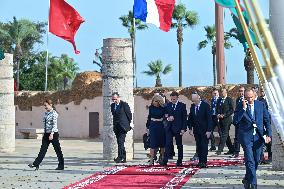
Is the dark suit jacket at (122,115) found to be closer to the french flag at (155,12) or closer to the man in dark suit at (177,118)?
the man in dark suit at (177,118)

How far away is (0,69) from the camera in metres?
20.3

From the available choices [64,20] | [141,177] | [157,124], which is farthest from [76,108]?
[141,177]

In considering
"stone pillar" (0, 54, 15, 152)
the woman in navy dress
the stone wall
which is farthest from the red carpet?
the stone wall

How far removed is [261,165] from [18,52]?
48.5 metres

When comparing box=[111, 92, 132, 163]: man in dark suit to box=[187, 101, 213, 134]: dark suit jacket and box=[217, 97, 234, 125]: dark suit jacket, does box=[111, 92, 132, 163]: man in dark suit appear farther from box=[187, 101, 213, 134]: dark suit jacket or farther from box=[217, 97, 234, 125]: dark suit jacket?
box=[217, 97, 234, 125]: dark suit jacket

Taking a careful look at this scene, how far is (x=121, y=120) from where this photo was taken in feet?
50.1

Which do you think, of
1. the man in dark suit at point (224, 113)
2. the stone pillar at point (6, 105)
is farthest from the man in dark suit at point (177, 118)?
the stone pillar at point (6, 105)

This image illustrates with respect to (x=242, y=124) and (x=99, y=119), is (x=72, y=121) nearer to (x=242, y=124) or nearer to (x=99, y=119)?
(x=99, y=119)

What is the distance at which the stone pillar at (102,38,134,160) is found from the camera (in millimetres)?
16250

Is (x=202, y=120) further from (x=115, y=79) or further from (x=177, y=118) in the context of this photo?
(x=115, y=79)

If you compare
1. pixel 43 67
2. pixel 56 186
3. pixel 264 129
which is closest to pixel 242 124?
pixel 264 129

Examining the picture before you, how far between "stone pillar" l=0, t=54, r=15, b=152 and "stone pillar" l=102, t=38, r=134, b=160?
521 centimetres

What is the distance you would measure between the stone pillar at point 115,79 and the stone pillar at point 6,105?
17.1 ft

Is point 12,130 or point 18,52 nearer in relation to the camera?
point 12,130
